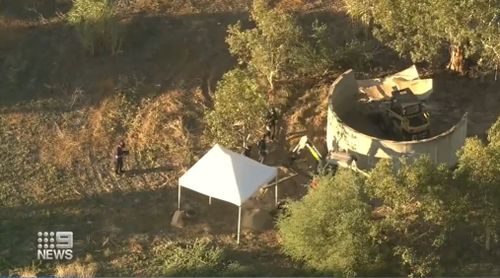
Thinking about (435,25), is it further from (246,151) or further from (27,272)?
(27,272)

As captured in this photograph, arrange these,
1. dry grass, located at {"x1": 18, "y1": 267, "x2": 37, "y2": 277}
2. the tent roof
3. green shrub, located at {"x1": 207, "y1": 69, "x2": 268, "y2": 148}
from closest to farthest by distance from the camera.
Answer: dry grass, located at {"x1": 18, "y1": 267, "x2": 37, "y2": 277} < the tent roof < green shrub, located at {"x1": 207, "y1": 69, "x2": 268, "y2": 148}

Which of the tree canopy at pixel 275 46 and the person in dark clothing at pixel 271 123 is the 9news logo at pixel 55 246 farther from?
the tree canopy at pixel 275 46

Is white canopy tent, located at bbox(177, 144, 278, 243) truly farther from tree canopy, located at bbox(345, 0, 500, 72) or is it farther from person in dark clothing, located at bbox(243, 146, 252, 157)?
tree canopy, located at bbox(345, 0, 500, 72)

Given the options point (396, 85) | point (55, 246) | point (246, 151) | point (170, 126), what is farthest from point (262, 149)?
point (55, 246)

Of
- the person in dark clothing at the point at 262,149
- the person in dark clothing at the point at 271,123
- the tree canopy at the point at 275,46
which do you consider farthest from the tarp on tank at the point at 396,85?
the person in dark clothing at the point at 262,149

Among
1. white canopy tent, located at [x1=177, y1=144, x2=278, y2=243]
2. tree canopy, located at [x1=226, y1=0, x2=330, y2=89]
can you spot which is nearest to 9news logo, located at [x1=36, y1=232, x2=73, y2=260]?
white canopy tent, located at [x1=177, y1=144, x2=278, y2=243]
